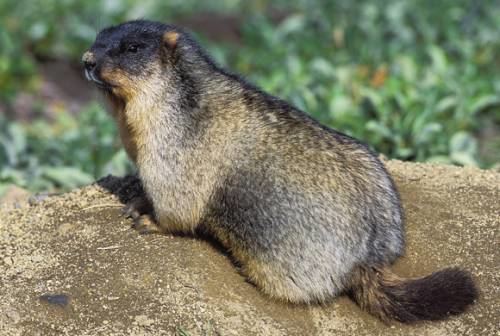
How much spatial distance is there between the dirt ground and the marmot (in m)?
0.13

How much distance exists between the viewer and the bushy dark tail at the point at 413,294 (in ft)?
16.5

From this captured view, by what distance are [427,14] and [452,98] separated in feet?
12.4

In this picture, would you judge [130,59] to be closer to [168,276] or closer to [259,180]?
[259,180]

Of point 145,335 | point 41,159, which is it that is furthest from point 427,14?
point 145,335

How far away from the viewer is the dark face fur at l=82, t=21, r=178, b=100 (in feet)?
17.8

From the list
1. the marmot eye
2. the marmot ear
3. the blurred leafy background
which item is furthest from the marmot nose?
the blurred leafy background

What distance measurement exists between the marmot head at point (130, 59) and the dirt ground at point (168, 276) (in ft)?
3.16

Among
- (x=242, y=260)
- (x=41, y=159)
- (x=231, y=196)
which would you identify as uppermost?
(x=231, y=196)

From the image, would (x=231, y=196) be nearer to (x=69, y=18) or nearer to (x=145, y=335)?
(x=145, y=335)

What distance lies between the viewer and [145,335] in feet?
15.9

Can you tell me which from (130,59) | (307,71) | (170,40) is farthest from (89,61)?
(307,71)

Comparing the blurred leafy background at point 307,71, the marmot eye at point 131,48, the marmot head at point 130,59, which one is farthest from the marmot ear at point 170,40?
the blurred leafy background at point 307,71

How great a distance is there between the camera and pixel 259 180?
17.0ft

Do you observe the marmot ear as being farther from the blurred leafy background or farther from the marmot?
the blurred leafy background
